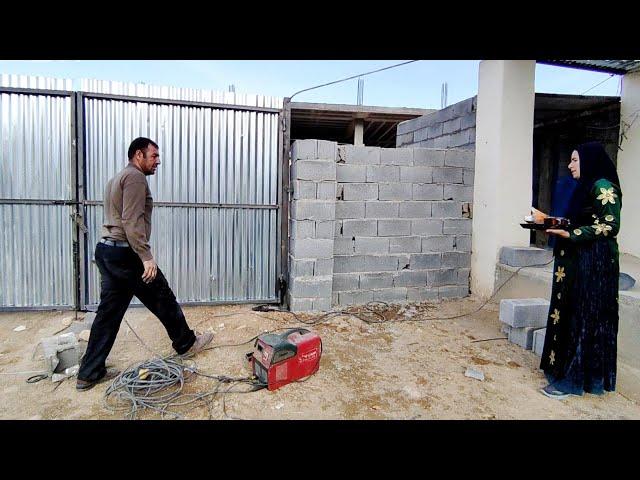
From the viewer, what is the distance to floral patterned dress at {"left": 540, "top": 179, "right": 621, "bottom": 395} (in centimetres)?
232

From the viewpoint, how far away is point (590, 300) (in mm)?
2359

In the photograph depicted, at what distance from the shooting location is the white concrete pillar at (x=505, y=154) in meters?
4.27

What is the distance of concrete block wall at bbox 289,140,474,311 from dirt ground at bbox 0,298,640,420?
0.52m

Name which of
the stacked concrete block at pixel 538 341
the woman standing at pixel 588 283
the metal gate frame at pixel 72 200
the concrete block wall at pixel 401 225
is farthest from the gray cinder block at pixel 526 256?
the metal gate frame at pixel 72 200

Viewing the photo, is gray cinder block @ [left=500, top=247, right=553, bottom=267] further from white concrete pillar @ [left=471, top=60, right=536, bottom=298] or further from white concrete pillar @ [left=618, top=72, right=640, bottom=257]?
white concrete pillar @ [left=618, top=72, right=640, bottom=257]

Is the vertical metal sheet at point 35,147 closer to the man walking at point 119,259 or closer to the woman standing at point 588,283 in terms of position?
the man walking at point 119,259

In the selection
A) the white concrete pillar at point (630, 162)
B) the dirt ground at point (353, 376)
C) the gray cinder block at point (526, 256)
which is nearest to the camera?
the dirt ground at point (353, 376)

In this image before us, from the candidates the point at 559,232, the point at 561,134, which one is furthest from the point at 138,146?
the point at 561,134

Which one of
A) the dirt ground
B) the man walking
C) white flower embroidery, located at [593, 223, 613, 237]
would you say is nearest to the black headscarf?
white flower embroidery, located at [593, 223, 613, 237]

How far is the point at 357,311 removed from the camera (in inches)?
165
